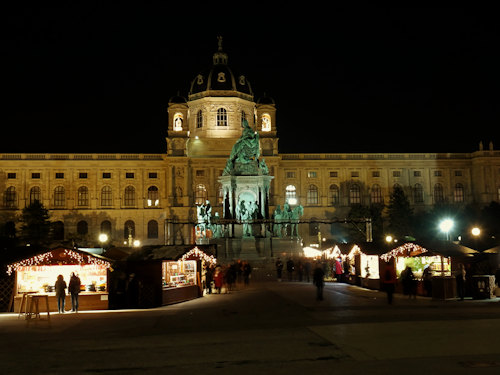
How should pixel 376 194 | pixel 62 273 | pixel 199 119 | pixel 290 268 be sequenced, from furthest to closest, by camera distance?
pixel 376 194, pixel 199 119, pixel 290 268, pixel 62 273

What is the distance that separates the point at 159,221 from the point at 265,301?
6515cm

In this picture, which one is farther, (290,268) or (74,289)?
(290,268)

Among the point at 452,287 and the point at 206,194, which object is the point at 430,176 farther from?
the point at 452,287

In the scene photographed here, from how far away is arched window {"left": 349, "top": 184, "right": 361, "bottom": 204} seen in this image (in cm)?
9419

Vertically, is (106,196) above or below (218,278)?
above

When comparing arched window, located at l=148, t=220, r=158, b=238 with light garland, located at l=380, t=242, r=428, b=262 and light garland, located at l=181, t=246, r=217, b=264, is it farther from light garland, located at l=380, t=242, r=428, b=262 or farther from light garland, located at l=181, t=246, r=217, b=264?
light garland, located at l=380, t=242, r=428, b=262

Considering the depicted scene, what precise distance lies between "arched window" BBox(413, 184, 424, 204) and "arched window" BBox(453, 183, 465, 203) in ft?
16.1

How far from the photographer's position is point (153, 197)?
9150 centimetres

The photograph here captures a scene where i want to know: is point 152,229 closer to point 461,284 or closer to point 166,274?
point 166,274

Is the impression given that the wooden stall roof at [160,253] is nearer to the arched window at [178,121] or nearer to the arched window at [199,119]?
the arched window at [199,119]

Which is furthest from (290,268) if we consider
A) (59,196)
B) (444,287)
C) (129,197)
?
(59,196)

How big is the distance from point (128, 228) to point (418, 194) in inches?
1655

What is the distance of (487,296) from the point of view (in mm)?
26719

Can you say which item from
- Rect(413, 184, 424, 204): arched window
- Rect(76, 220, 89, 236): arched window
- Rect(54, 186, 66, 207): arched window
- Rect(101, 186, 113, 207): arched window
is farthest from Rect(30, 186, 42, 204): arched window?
Rect(413, 184, 424, 204): arched window
